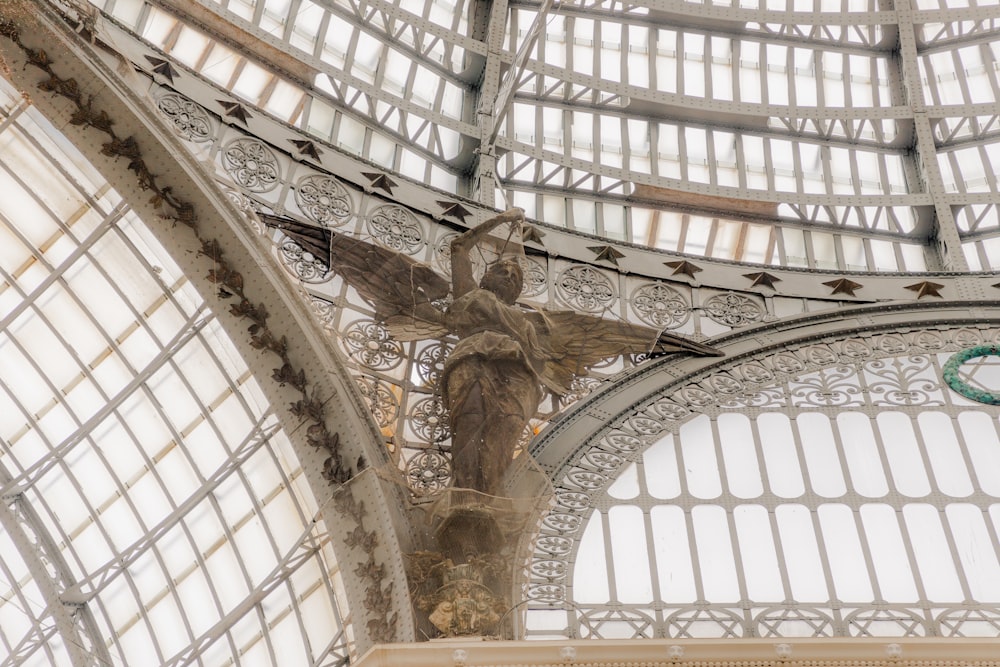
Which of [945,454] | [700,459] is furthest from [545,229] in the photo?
[945,454]

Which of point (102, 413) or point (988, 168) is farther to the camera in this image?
point (988, 168)

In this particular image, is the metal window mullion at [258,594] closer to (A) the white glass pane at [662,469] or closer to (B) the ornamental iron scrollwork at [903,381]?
(A) the white glass pane at [662,469]

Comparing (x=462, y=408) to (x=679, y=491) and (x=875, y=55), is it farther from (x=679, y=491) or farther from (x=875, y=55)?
(x=875, y=55)

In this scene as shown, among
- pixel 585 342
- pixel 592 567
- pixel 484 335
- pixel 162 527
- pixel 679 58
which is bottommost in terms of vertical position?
pixel 592 567

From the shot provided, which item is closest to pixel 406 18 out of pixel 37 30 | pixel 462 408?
pixel 37 30

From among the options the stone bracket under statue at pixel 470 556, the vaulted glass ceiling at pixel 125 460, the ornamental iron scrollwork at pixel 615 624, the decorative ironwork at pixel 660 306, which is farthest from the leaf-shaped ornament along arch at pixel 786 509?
the vaulted glass ceiling at pixel 125 460

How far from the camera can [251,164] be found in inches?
765

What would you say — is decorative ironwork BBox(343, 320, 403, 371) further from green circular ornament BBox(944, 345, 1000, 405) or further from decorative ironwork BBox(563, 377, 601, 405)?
green circular ornament BBox(944, 345, 1000, 405)

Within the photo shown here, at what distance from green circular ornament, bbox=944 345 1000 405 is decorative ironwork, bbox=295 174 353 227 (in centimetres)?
927

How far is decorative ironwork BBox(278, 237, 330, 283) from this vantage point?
1855 centimetres

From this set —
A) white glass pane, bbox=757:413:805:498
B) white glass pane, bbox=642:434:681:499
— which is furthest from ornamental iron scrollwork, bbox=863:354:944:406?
white glass pane, bbox=642:434:681:499

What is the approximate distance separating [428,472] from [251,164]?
5.50 metres

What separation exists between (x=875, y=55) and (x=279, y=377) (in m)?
15.1

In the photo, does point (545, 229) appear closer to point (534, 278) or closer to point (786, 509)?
point (534, 278)
